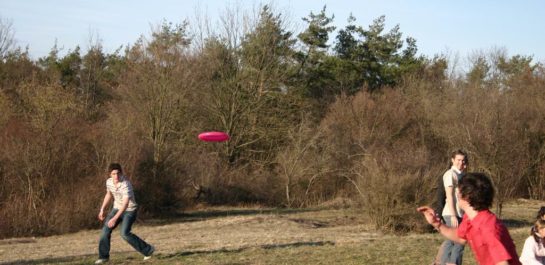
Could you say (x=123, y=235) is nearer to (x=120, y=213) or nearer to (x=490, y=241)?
(x=120, y=213)

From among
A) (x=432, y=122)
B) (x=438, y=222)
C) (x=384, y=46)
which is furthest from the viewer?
(x=384, y=46)

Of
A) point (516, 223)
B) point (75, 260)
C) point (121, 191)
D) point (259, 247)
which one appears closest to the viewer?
point (121, 191)

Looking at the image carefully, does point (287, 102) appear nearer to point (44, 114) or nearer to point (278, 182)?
point (278, 182)

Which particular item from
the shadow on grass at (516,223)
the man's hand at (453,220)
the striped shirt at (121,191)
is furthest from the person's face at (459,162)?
the shadow on grass at (516,223)

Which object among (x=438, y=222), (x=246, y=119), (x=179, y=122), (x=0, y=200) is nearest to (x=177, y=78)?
(x=179, y=122)

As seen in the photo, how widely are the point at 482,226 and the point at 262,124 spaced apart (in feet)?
101

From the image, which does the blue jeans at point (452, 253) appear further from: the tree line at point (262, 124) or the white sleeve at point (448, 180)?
the tree line at point (262, 124)

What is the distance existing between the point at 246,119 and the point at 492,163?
52.4ft

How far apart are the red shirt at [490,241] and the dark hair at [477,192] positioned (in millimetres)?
64

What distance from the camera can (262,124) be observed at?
35.5m

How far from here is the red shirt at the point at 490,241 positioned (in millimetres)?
4605

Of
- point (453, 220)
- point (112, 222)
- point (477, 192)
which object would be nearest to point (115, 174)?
point (112, 222)

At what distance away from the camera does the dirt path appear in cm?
1301

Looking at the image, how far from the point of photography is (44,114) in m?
22.4
